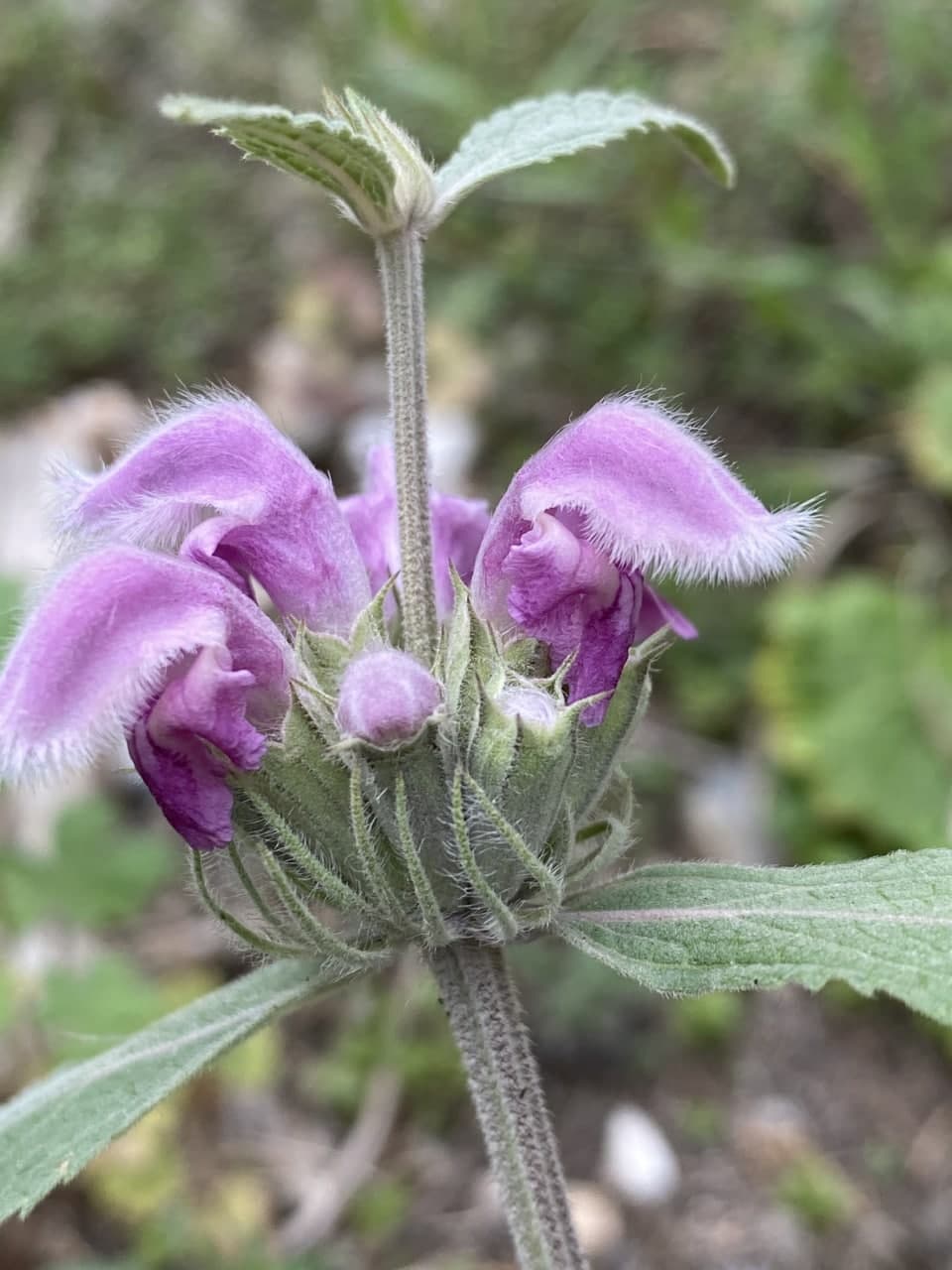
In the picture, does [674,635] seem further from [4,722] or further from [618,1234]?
[618,1234]

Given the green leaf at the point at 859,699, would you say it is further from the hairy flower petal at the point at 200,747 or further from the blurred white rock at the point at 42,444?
the hairy flower petal at the point at 200,747

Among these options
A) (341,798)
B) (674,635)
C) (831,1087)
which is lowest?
(831,1087)

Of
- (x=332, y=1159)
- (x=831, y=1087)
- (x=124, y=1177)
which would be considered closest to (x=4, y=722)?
(x=124, y=1177)

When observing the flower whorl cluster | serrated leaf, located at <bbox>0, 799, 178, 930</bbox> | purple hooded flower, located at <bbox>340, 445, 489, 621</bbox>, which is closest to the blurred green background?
serrated leaf, located at <bbox>0, 799, 178, 930</bbox>

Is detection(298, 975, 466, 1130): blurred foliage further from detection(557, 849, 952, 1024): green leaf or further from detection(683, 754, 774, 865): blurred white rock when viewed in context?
detection(557, 849, 952, 1024): green leaf

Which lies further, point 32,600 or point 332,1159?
point 332,1159

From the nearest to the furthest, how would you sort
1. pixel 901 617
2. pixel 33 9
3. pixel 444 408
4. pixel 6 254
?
pixel 901 617 → pixel 444 408 → pixel 6 254 → pixel 33 9
